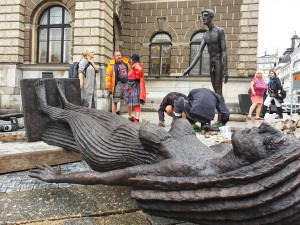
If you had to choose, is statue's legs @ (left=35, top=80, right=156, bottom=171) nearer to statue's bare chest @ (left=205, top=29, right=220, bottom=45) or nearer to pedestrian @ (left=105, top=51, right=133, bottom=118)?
pedestrian @ (left=105, top=51, right=133, bottom=118)

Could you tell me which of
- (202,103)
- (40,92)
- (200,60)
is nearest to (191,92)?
(202,103)

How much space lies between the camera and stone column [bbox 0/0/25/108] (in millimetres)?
12242

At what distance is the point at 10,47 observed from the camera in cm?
1251

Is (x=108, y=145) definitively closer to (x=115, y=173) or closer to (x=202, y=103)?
(x=115, y=173)

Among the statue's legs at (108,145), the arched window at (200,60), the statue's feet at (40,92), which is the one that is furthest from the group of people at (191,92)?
the arched window at (200,60)

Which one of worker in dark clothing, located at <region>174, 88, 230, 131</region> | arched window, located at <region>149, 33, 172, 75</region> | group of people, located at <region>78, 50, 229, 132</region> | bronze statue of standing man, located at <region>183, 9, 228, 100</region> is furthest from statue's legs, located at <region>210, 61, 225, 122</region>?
arched window, located at <region>149, 33, 172, 75</region>

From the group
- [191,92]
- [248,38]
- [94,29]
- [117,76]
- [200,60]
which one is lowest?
[191,92]

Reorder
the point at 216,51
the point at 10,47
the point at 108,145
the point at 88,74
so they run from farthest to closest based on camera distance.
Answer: the point at 10,47 → the point at 216,51 → the point at 88,74 → the point at 108,145

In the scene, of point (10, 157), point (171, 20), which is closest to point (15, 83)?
point (171, 20)

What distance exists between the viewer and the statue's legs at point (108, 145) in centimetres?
166

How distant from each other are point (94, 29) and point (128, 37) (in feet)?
11.9

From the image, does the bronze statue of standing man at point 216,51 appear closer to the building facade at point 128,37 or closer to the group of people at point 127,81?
the group of people at point 127,81

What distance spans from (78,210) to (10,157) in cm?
111

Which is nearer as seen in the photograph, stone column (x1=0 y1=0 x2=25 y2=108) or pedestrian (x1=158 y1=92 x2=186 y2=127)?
pedestrian (x1=158 y1=92 x2=186 y2=127)
